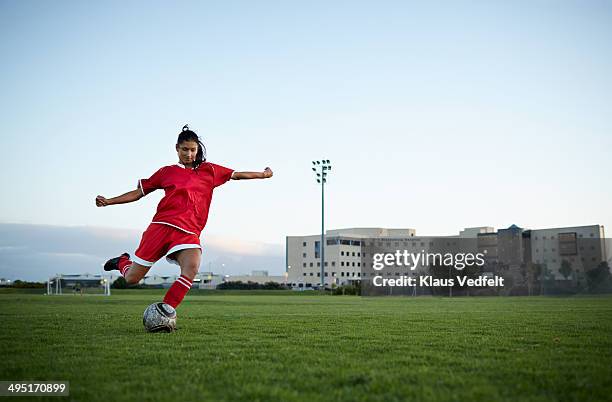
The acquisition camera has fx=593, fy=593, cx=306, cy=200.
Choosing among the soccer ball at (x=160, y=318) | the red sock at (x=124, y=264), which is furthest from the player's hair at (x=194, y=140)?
the soccer ball at (x=160, y=318)

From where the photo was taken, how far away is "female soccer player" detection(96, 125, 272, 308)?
789 centimetres

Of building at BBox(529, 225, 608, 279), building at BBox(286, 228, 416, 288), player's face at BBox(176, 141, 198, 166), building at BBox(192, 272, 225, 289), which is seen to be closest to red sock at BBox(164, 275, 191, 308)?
player's face at BBox(176, 141, 198, 166)

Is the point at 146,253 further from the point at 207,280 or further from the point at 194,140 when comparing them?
the point at 207,280

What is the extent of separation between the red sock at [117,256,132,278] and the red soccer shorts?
18cm

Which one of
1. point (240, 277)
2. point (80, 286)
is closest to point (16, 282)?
point (80, 286)

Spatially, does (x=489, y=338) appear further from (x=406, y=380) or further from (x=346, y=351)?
(x=406, y=380)

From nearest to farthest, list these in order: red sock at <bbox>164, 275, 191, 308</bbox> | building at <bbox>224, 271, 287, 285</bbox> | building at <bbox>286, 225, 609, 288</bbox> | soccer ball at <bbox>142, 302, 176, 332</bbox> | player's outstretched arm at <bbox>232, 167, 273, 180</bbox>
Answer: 1. soccer ball at <bbox>142, 302, 176, 332</bbox>
2. red sock at <bbox>164, 275, 191, 308</bbox>
3. player's outstretched arm at <bbox>232, 167, 273, 180</bbox>
4. building at <bbox>286, 225, 609, 288</bbox>
5. building at <bbox>224, 271, 287, 285</bbox>

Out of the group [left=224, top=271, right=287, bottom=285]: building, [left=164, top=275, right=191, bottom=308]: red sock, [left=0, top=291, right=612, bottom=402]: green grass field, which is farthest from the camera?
[left=224, top=271, right=287, bottom=285]: building

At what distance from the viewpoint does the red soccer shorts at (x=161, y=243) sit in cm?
788

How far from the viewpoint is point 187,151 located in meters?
8.23

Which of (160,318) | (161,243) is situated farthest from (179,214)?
(160,318)

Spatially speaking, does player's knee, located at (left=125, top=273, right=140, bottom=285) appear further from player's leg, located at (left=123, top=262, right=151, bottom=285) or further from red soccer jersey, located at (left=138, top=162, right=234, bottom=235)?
red soccer jersey, located at (left=138, top=162, right=234, bottom=235)

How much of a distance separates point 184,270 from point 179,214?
0.75 metres

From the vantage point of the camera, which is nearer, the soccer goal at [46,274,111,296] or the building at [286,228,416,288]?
the soccer goal at [46,274,111,296]
